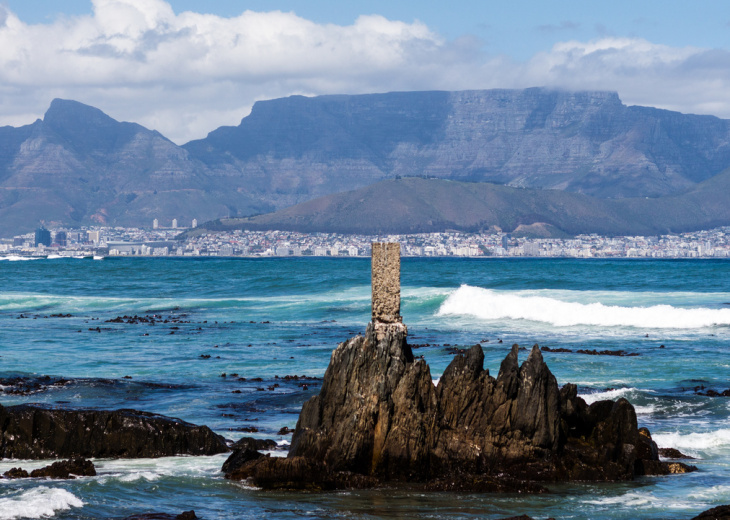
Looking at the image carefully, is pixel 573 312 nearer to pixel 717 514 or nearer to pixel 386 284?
pixel 386 284

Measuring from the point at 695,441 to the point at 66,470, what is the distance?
42.9ft

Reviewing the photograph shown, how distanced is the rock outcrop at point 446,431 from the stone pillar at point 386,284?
1.29 feet

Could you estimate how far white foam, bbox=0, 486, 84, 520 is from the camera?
577 inches

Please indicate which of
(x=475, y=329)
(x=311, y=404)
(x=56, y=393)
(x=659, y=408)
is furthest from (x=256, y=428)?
(x=475, y=329)

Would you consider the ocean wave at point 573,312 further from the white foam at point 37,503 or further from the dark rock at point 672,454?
the white foam at point 37,503

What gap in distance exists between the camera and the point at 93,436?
19062 mm

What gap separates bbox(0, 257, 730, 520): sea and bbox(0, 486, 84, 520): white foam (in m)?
0.03

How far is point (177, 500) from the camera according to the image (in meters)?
15.9

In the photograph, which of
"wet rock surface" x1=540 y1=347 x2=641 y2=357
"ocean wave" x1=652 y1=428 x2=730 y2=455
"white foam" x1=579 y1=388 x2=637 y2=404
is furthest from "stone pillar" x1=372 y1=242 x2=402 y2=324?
"wet rock surface" x1=540 y1=347 x2=641 y2=357

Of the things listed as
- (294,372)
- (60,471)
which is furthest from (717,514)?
(294,372)

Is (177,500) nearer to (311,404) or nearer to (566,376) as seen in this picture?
(311,404)

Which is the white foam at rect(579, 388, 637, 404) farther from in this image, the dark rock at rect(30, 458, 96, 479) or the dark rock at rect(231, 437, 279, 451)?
the dark rock at rect(30, 458, 96, 479)

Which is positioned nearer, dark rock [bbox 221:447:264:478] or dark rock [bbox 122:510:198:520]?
dark rock [bbox 122:510:198:520]

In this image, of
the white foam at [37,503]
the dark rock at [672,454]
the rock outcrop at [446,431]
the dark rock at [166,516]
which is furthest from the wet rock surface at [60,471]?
the dark rock at [672,454]
